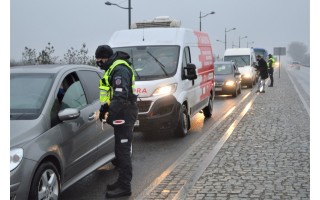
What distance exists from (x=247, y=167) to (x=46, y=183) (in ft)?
10.9

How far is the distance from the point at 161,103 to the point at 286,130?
3.29 m

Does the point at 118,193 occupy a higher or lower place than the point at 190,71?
lower

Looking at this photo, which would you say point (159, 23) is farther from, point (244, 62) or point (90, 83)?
point (244, 62)

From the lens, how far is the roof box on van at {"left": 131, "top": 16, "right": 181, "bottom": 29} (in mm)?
11578

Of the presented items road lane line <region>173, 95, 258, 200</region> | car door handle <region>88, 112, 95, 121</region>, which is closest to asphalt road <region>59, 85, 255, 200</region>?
road lane line <region>173, 95, 258, 200</region>

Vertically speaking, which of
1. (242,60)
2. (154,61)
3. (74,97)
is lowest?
(74,97)

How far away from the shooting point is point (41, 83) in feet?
16.5

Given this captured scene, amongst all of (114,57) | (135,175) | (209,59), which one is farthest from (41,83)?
(209,59)

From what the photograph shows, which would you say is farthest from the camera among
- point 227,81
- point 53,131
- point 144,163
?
Result: point 227,81

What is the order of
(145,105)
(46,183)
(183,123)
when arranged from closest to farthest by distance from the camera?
(46,183) → (145,105) → (183,123)

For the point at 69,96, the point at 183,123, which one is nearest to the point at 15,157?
the point at 69,96

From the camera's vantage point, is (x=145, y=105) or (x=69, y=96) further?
(x=145, y=105)

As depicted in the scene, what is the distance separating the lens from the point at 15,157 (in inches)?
153
